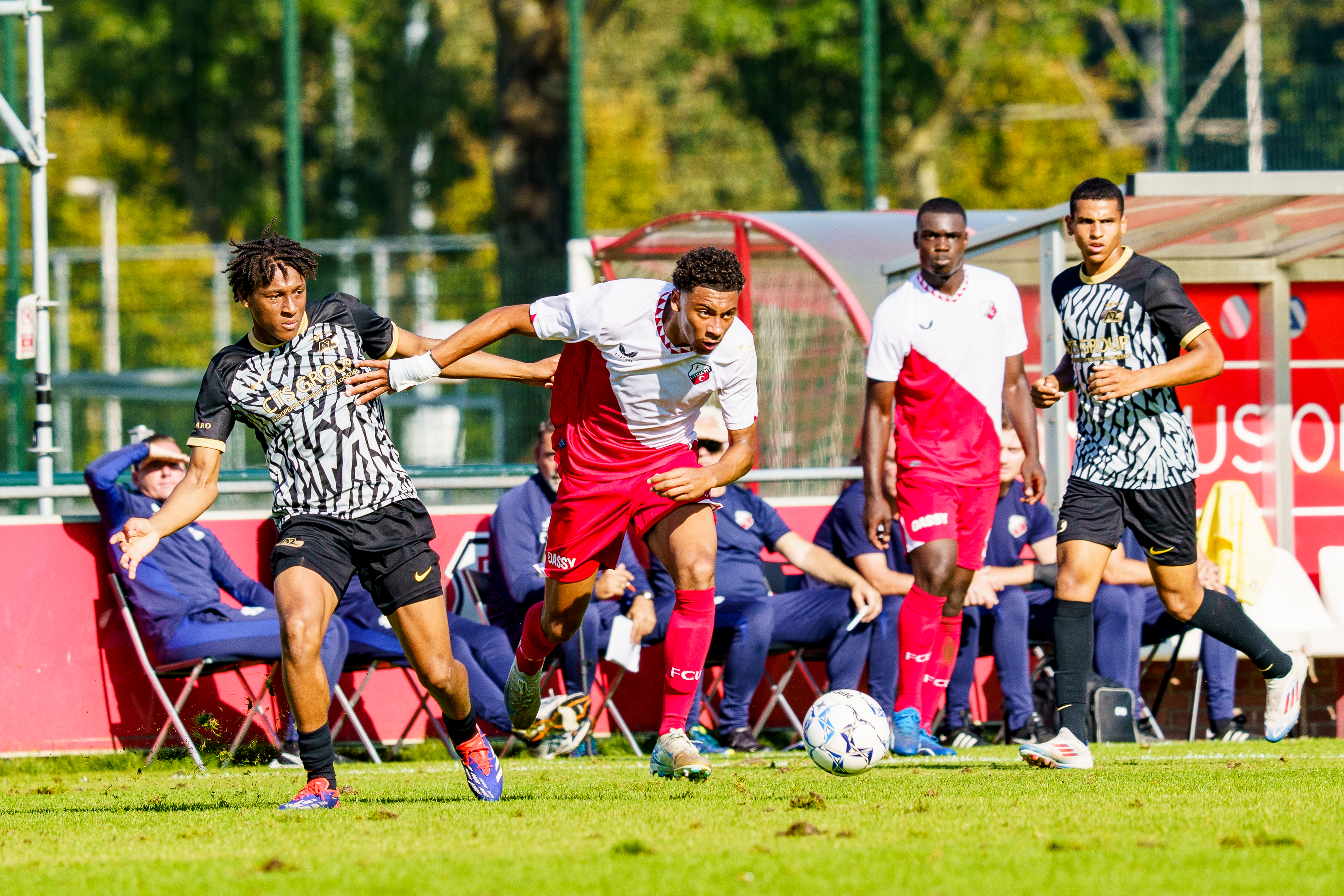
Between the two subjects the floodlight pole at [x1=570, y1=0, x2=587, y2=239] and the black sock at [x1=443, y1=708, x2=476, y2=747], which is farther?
the floodlight pole at [x1=570, y1=0, x2=587, y2=239]

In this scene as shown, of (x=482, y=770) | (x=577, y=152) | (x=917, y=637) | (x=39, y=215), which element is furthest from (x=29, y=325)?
(x=577, y=152)

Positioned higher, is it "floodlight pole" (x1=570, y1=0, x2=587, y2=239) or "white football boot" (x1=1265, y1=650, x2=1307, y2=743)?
"floodlight pole" (x1=570, y1=0, x2=587, y2=239)

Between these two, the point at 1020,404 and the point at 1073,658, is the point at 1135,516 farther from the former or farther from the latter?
the point at 1020,404

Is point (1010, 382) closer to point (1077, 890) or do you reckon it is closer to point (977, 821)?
point (977, 821)

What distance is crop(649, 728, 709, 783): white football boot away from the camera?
5.85 meters

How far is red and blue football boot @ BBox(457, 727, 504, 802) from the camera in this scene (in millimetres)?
6090

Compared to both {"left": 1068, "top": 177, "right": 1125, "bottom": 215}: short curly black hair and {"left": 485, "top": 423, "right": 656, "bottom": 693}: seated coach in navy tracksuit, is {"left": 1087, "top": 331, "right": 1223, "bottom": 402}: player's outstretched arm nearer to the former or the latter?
{"left": 1068, "top": 177, "right": 1125, "bottom": 215}: short curly black hair

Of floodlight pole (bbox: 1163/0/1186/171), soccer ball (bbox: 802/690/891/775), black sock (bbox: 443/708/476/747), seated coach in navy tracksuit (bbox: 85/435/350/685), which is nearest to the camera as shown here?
soccer ball (bbox: 802/690/891/775)

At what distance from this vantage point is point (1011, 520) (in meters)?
9.41

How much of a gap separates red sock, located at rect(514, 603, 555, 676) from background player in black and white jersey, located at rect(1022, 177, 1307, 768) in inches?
81.0

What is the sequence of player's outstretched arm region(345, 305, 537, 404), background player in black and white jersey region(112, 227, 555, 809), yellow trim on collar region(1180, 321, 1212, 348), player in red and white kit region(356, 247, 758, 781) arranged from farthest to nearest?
1. yellow trim on collar region(1180, 321, 1212, 348)
2. player in red and white kit region(356, 247, 758, 781)
3. player's outstretched arm region(345, 305, 537, 404)
4. background player in black and white jersey region(112, 227, 555, 809)

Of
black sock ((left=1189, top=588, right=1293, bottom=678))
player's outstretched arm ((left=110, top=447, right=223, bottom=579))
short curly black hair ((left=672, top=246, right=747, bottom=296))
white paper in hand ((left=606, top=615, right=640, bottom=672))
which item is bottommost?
white paper in hand ((left=606, top=615, right=640, bottom=672))

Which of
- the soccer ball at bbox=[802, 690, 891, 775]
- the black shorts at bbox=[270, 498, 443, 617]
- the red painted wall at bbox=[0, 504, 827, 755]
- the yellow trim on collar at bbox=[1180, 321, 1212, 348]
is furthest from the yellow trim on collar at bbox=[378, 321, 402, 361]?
the red painted wall at bbox=[0, 504, 827, 755]

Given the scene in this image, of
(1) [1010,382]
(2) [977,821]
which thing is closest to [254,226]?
(1) [1010,382]
